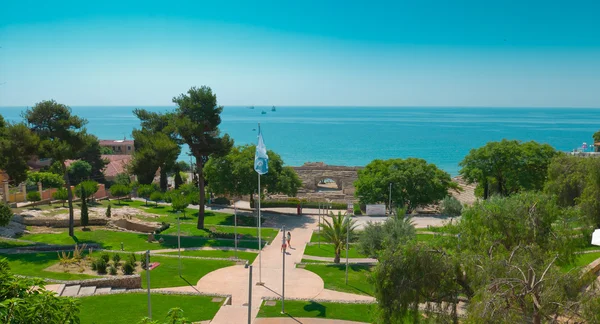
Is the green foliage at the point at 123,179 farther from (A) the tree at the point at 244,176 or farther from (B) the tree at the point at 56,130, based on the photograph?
(B) the tree at the point at 56,130

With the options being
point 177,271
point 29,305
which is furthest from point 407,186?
point 29,305

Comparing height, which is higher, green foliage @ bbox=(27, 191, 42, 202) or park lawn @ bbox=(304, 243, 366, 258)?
green foliage @ bbox=(27, 191, 42, 202)

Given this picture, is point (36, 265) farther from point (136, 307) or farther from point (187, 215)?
point (187, 215)

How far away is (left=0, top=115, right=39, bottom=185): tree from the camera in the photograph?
27.4m

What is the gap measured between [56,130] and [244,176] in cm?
1658

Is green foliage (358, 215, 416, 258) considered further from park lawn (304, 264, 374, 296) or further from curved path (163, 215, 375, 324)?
curved path (163, 215, 375, 324)

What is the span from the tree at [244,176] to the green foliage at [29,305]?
3221 centimetres

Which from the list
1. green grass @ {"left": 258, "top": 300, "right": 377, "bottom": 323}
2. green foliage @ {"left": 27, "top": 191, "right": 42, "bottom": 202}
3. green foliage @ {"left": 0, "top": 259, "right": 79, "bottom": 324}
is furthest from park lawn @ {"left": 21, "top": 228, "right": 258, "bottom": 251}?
green foliage @ {"left": 0, "top": 259, "right": 79, "bottom": 324}

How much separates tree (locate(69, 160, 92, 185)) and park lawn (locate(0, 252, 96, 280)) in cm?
3037

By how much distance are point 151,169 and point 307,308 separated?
121 ft

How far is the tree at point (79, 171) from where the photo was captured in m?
53.3

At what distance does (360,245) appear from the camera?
2438 cm

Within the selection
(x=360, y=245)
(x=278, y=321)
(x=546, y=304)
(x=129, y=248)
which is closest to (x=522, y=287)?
(x=546, y=304)

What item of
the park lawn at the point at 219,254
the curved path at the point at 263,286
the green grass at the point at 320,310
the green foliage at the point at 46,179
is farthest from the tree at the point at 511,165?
the green foliage at the point at 46,179
